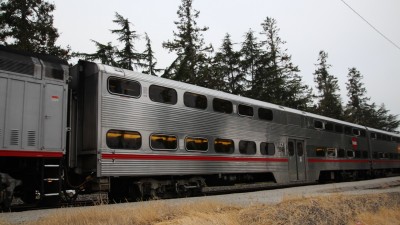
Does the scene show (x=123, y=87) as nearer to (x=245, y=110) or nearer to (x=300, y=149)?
(x=245, y=110)

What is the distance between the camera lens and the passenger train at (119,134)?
9.93 metres

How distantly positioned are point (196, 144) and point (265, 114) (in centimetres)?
504

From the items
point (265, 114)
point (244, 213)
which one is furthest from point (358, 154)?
point (244, 213)

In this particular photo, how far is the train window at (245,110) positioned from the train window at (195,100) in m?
2.23

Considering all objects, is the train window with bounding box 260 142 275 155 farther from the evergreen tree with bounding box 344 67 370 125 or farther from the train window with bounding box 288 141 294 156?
the evergreen tree with bounding box 344 67 370 125

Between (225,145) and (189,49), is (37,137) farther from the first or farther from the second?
(189,49)

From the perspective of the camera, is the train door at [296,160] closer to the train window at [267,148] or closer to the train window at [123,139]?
the train window at [267,148]

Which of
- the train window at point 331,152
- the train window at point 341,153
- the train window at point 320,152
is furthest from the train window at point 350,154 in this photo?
the train window at point 320,152

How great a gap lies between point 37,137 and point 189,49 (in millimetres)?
25131

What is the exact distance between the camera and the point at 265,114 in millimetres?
17547

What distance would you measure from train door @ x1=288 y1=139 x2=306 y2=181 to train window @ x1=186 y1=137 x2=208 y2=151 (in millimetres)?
6432

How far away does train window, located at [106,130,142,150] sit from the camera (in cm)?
1120

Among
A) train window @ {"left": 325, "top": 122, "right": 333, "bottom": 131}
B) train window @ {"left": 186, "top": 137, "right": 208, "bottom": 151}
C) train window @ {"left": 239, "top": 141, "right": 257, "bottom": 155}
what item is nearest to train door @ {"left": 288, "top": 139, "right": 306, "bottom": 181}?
train window @ {"left": 239, "top": 141, "right": 257, "bottom": 155}

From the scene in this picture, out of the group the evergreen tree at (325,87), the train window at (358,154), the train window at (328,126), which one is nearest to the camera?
the train window at (328,126)
